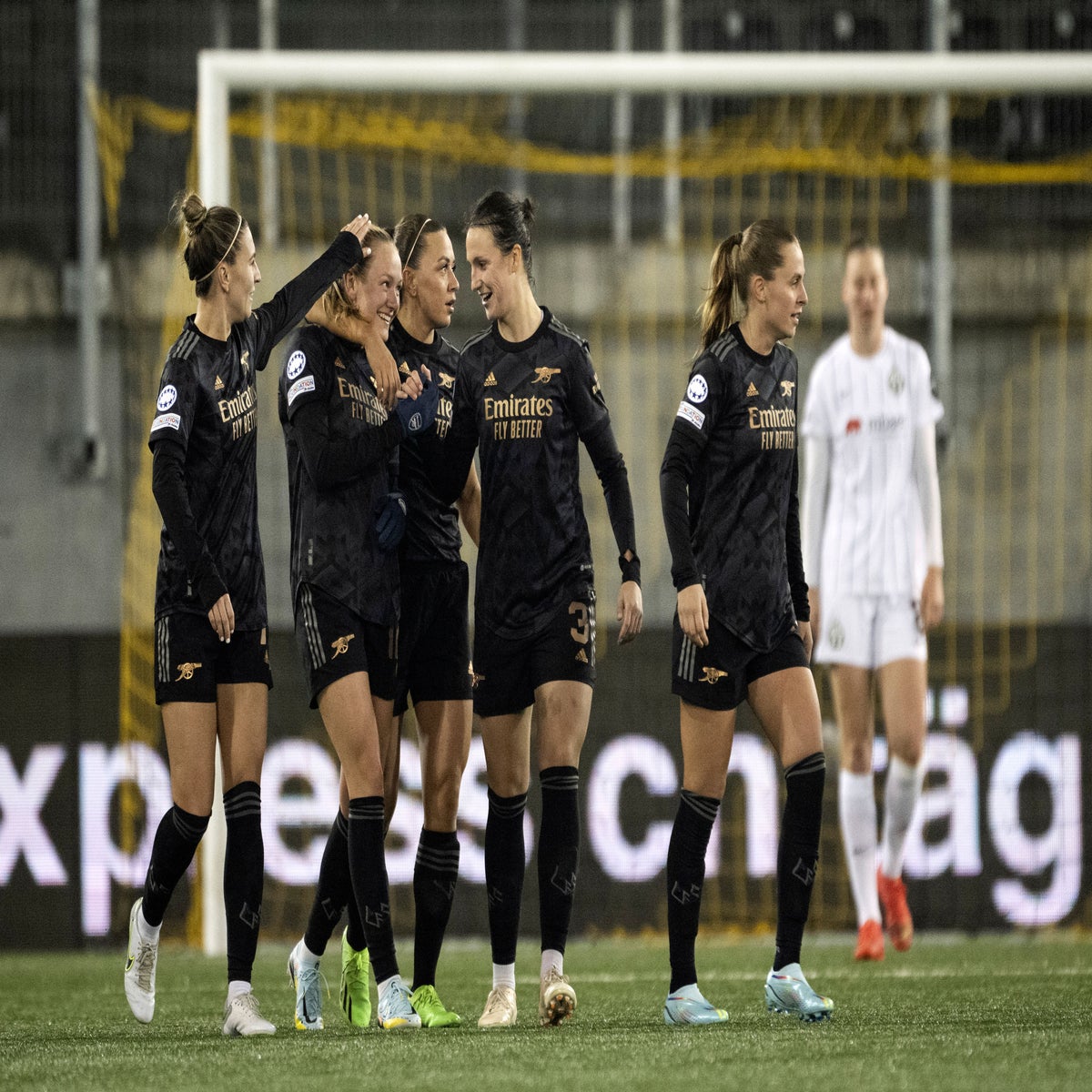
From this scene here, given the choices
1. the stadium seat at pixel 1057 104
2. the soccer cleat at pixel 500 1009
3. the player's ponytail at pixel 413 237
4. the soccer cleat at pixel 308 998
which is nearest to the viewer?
the soccer cleat at pixel 500 1009

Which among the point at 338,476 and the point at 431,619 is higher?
the point at 338,476

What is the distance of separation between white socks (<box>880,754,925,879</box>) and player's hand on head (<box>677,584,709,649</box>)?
2.48m

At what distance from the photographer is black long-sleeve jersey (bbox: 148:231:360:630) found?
443cm

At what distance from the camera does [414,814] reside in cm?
818

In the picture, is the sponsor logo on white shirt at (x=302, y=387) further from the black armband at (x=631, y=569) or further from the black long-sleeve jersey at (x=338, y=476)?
the black armband at (x=631, y=569)

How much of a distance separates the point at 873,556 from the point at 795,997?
103 inches

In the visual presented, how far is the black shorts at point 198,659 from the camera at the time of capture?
14.9 feet

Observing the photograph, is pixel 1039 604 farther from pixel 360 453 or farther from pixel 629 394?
pixel 360 453

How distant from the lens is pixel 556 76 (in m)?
7.46

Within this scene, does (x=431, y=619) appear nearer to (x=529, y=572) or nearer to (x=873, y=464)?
(x=529, y=572)

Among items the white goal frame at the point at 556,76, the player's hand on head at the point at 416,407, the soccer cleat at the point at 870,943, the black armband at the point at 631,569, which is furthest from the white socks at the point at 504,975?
the white goal frame at the point at 556,76

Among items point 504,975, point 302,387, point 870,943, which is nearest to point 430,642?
point 302,387

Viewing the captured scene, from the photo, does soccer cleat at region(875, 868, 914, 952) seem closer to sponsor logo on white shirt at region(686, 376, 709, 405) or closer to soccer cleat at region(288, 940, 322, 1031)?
soccer cleat at region(288, 940, 322, 1031)

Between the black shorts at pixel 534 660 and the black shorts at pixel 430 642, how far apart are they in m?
0.21
